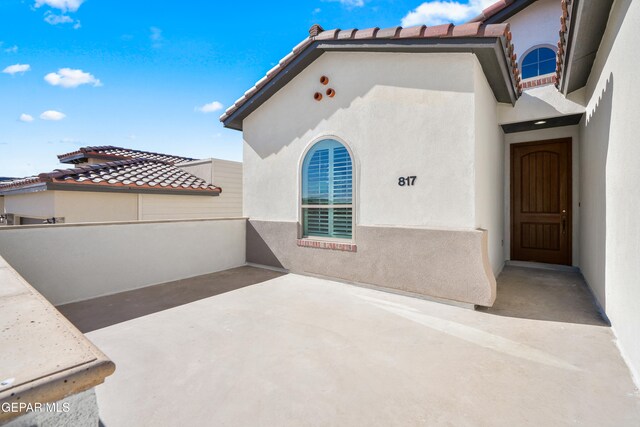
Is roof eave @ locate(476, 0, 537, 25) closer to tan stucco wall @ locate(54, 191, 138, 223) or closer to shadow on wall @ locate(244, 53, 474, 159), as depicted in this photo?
shadow on wall @ locate(244, 53, 474, 159)

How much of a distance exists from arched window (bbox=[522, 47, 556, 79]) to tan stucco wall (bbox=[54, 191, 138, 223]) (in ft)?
38.4

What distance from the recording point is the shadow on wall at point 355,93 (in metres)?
5.33

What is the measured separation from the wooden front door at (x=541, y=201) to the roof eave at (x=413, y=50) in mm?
2062

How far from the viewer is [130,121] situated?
15586mm

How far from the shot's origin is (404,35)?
529 cm

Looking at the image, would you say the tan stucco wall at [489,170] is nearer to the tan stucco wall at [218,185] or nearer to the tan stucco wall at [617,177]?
the tan stucco wall at [617,177]

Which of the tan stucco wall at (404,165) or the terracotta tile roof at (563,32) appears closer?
the terracotta tile roof at (563,32)

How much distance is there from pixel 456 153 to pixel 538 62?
16.8 ft

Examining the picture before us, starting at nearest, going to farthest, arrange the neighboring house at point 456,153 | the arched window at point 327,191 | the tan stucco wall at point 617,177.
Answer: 1. the tan stucco wall at point 617,177
2. the neighboring house at point 456,153
3. the arched window at point 327,191

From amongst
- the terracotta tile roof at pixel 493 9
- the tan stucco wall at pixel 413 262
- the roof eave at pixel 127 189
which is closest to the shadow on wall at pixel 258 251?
the tan stucco wall at pixel 413 262

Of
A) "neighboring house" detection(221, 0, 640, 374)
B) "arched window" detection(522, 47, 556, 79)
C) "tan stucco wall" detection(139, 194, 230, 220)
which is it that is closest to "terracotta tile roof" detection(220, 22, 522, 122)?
"neighboring house" detection(221, 0, 640, 374)

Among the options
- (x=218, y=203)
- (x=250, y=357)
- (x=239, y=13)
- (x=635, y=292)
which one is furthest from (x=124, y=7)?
(x=635, y=292)

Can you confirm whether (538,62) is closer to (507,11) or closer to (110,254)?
(507,11)

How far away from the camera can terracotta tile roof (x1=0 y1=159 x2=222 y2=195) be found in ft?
24.5
